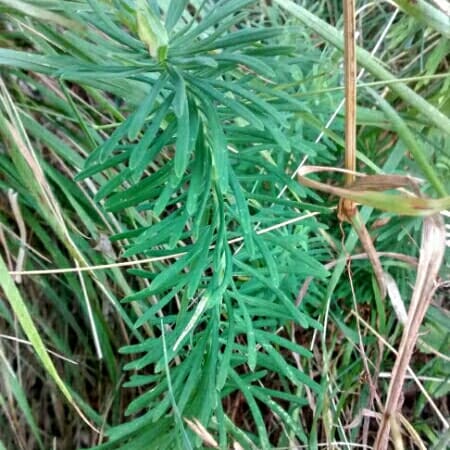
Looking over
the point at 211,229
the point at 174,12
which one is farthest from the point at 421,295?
the point at 174,12

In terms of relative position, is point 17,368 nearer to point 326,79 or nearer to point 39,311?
point 39,311

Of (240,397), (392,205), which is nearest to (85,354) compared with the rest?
(240,397)

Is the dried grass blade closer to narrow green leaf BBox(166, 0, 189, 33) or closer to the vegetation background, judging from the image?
the vegetation background

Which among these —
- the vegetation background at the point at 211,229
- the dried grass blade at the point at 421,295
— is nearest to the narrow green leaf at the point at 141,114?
the vegetation background at the point at 211,229

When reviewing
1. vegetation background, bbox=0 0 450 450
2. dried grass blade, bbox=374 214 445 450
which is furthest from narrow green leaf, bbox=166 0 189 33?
dried grass blade, bbox=374 214 445 450

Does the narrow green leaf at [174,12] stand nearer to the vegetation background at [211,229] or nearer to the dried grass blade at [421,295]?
Answer: the vegetation background at [211,229]

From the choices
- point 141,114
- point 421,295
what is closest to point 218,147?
point 141,114

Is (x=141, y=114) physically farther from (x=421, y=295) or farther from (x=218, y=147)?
(x=421, y=295)

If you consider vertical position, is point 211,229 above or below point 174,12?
below

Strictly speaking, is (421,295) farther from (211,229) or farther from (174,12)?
(174,12)

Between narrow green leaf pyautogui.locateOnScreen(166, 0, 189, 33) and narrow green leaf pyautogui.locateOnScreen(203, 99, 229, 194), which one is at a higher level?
narrow green leaf pyautogui.locateOnScreen(166, 0, 189, 33)
